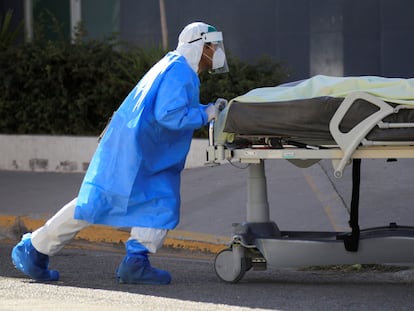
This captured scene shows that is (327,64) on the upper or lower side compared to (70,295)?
upper

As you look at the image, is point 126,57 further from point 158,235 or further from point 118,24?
point 158,235

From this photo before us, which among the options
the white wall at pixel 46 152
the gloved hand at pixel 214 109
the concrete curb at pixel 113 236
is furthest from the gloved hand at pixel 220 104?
the white wall at pixel 46 152

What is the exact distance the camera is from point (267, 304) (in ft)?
22.4

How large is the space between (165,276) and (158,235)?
0.33m

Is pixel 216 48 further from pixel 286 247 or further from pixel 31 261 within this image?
pixel 31 261

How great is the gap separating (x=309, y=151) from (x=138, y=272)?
1422mm

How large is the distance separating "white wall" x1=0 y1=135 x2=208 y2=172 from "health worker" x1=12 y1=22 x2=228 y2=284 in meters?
6.08

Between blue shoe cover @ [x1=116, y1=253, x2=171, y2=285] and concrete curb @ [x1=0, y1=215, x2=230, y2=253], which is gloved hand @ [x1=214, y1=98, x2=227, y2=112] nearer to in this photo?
blue shoe cover @ [x1=116, y1=253, x2=171, y2=285]

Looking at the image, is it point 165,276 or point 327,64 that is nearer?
point 165,276

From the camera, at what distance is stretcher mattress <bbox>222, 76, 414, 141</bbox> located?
6930mm

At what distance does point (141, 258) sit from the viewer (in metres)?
7.52

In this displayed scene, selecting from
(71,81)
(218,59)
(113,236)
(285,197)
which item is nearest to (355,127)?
(218,59)

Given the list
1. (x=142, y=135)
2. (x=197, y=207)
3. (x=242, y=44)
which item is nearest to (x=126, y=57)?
(x=242, y=44)

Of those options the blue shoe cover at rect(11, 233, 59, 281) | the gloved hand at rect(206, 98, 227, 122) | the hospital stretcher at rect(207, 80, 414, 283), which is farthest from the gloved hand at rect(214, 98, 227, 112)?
the blue shoe cover at rect(11, 233, 59, 281)
